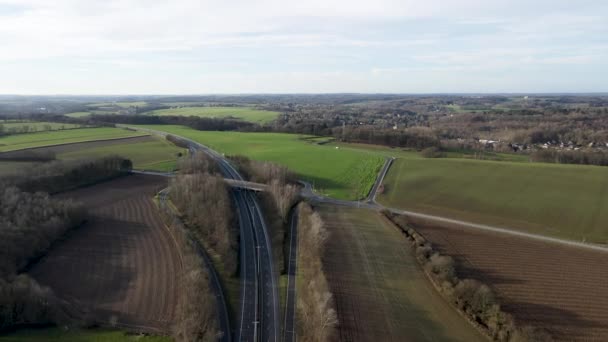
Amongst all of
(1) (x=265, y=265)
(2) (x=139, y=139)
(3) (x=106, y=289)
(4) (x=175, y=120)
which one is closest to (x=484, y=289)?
(1) (x=265, y=265)

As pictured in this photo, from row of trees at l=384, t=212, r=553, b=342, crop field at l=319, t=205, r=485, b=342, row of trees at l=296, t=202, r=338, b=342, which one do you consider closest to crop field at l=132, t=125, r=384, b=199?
crop field at l=319, t=205, r=485, b=342

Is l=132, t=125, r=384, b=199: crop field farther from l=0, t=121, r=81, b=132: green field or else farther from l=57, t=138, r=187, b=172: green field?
l=0, t=121, r=81, b=132: green field

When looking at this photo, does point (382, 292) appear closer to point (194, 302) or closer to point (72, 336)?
point (194, 302)

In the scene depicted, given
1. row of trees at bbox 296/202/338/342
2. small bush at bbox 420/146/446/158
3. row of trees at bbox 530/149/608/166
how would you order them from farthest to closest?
small bush at bbox 420/146/446/158
row of trees at bbox 530/149/608/166
row of trees at bbox 296/202/338/342

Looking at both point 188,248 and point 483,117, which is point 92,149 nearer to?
point 188,248

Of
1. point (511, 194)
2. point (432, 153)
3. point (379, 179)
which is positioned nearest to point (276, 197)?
point (379, 179)
